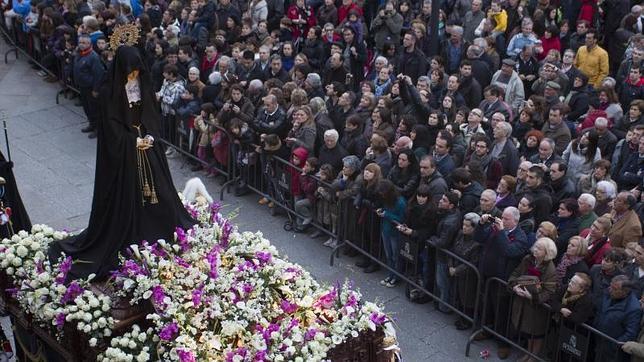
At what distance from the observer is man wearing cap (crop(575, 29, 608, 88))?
15258 millimetres

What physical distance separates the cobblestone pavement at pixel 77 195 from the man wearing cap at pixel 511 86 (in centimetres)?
397

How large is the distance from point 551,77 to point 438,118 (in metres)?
2.34

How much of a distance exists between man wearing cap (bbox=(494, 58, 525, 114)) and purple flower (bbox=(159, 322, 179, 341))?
8.48m

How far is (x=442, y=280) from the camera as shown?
1128 cm

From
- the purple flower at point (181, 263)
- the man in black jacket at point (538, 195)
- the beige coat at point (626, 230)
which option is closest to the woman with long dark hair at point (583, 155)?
the man in black jacket at point (538, 195)

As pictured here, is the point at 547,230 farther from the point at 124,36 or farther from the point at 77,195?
the point at 77,195

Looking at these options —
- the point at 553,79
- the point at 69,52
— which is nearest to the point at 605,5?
the point at 553,79

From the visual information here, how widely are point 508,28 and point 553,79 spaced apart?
3.28 meters

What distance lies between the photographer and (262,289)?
319 inches

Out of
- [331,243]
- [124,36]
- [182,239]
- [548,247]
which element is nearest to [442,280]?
[548,247]

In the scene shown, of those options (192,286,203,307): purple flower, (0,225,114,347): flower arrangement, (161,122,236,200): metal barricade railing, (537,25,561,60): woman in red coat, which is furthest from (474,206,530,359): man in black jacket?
(537,25,561,60): woman in red coat

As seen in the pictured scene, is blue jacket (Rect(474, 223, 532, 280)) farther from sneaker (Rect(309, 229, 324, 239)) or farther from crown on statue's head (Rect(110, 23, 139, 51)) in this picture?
crown on statue's head (Rect(110, 23, 139, 51))

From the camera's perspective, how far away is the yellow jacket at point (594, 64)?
1526 centimetres

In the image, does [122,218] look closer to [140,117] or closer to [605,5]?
[140,117]
